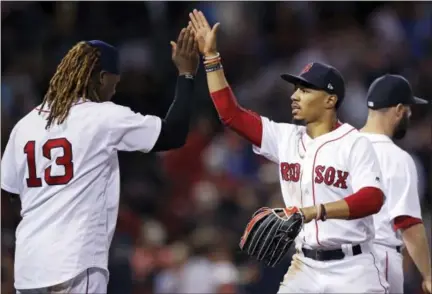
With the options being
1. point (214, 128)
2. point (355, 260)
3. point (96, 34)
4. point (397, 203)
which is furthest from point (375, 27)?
point (355, 260)

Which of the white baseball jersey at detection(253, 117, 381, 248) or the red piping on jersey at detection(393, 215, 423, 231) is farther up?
the white baseball jersey at detection(253, 117, 381, 248)

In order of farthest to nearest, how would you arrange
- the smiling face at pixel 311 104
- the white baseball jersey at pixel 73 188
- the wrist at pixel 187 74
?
1. the smiling face at pixel 311 104
2. the wrist at pixel 187 74
3. the white baseball jersey at pixel 73 188

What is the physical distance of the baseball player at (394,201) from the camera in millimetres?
5484

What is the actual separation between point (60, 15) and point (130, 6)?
724 mm

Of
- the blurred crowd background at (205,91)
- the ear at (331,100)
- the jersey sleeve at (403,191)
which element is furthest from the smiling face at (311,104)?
the blurred crowd background at (205,91)

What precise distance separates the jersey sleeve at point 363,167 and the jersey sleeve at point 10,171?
1.60 meters

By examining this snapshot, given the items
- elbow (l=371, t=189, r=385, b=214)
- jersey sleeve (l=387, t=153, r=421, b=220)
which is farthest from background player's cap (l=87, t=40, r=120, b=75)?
jersey sleeve (l=387, t=153, r=421, b=220)

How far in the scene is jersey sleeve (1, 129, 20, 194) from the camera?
185 inches

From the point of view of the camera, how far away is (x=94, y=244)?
4430 mm

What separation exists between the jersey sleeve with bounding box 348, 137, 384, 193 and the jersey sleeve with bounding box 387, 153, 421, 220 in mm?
760

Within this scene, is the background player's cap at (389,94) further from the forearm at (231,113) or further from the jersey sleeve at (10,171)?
the jersey sleeve at (10,171)

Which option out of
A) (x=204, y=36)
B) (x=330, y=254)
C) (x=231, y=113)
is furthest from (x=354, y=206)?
(x=204, y=36)

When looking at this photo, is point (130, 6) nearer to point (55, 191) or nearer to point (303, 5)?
point (303, 5)

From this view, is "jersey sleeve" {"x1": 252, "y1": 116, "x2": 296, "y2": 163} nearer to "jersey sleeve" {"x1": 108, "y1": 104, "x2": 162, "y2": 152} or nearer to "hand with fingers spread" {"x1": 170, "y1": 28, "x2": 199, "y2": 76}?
"hand with fingers spread" {"x1": 170, "y1": 28, "x2": 199, "y2": 76}
